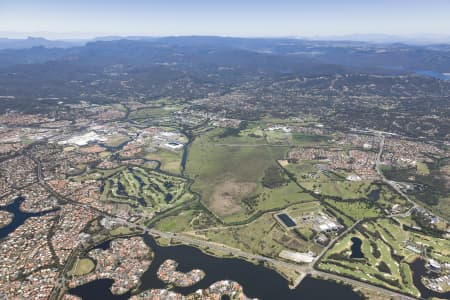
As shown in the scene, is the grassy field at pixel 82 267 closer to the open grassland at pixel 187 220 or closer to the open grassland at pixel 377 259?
the open grassland at pixel 187 220

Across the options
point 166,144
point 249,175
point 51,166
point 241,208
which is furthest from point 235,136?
point 51,166

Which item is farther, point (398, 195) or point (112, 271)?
point (398, 195)

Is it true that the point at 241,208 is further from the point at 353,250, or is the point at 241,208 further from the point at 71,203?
the point at 71,203

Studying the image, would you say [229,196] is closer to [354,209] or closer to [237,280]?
[354,209]

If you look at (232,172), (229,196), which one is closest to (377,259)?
(229,196)

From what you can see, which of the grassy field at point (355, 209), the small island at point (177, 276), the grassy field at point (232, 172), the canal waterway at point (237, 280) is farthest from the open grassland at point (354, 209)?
the small island at point (177, 276)

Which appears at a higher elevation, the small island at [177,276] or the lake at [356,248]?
the small island at [177,276]
